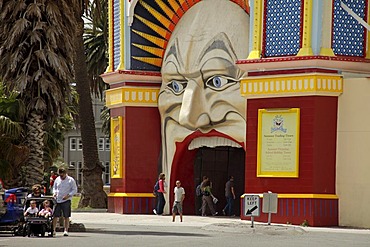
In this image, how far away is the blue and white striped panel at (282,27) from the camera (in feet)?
109

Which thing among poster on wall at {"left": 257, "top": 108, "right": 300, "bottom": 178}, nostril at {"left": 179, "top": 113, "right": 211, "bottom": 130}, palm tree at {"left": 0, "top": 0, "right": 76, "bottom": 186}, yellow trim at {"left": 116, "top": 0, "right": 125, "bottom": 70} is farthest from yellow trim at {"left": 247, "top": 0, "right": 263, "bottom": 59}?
palm tree at {"left": 0, "top": 0, "right": 76, "bottom": 186}

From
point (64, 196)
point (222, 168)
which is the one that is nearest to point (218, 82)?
point (222, 168)

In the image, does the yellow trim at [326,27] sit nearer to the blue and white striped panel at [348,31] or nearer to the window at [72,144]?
the blue and white striped panel at [348,31]

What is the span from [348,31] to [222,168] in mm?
9270

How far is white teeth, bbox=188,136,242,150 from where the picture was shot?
121ft

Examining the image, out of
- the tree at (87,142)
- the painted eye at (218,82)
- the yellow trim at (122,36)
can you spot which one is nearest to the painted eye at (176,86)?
the painted eye at (218,82)

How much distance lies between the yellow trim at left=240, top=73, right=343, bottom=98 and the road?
4.27 metres

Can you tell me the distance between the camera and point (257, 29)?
34094mm

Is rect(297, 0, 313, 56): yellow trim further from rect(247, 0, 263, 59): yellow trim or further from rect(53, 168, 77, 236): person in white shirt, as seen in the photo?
rect(53, 168, 77, 236): person in white shirt

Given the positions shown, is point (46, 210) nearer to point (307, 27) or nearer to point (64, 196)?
point (64, 196)

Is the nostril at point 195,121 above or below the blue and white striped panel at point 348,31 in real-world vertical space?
below

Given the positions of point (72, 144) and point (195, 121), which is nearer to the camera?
point (195, 121)

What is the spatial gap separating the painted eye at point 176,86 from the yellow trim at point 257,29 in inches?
177

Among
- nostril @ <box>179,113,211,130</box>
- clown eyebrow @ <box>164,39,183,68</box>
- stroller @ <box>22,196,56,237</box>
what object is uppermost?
clown eyebrow @ <box>164,39,183,68</box>
